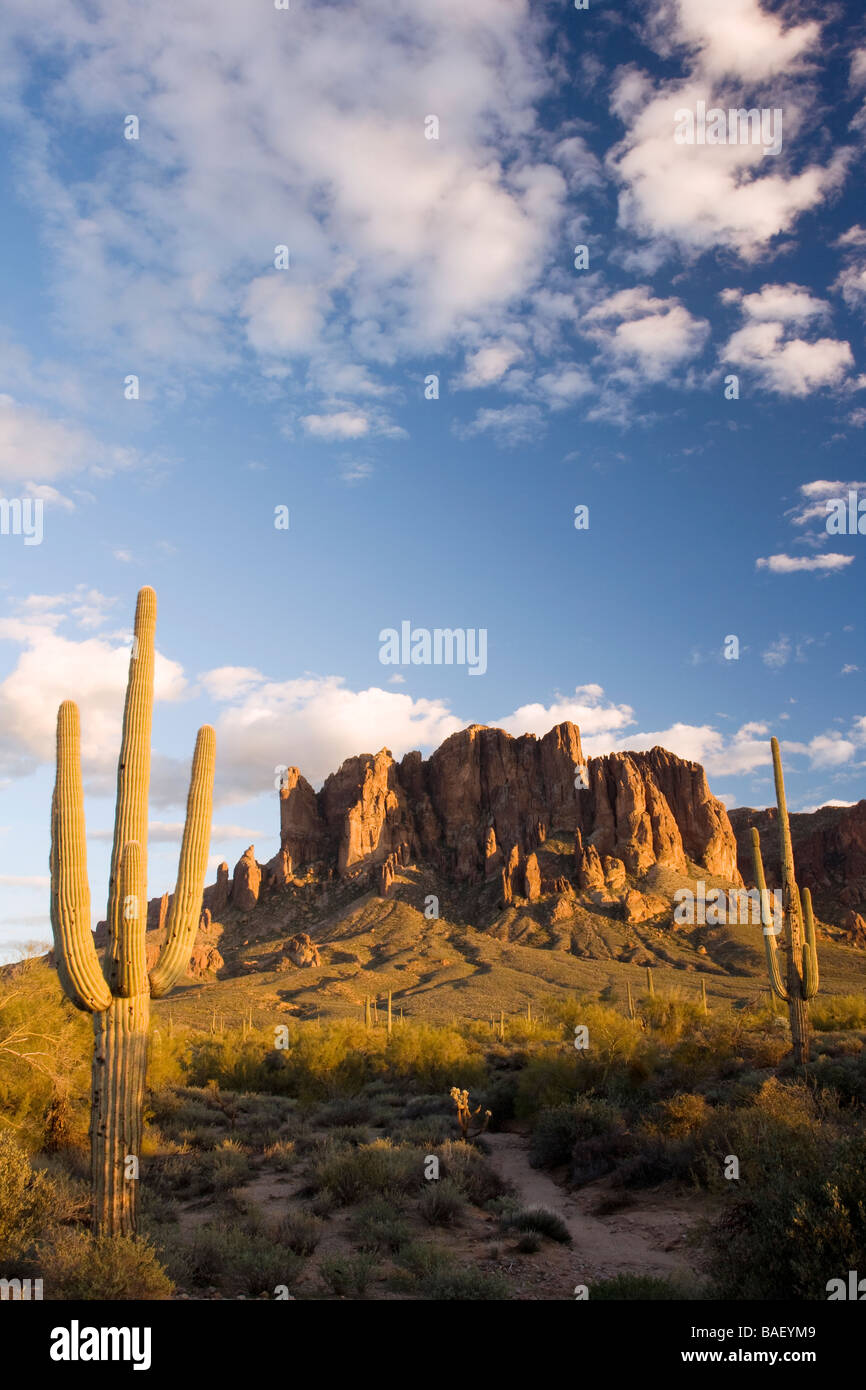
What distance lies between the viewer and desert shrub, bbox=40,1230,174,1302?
6703mm

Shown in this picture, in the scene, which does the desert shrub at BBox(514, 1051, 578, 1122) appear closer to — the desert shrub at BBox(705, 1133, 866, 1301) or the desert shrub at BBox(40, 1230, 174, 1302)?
the desert shrub at BBox(705, 1133, 866, 1301)

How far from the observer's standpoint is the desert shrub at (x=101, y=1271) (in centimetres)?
670

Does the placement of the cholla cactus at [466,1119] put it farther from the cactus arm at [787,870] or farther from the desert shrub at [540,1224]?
the cactus arm at [787,870]

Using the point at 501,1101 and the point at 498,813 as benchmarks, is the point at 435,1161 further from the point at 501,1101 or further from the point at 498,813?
the point at 498,813

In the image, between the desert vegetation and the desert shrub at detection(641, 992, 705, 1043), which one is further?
the desert shrub at detection(641, 992, 705, 1043)

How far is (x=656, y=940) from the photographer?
233 feet

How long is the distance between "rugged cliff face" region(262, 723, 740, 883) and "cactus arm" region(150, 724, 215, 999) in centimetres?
8012

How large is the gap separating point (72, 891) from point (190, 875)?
1.47 m

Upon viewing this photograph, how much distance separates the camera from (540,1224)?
34.3 feet

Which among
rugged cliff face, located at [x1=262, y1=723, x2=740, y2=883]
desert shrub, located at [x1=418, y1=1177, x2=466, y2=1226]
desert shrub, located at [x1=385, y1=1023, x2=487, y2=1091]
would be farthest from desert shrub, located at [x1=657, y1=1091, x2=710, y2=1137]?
rugged cliff face, located at [x1=262, y1=723, x2=740, y2=883]

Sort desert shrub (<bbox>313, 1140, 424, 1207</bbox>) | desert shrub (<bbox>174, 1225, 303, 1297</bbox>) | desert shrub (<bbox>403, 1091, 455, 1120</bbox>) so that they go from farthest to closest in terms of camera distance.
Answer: desert shrub (<bbox>403, 1091, 455, 1120</bbox>), desert shrub (<bbox>313, 1140, 424, 1207</bbox>), desert shrub (<bbox>174, 1225, 303, 1297</bbox>)

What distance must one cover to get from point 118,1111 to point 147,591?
6.31 m
